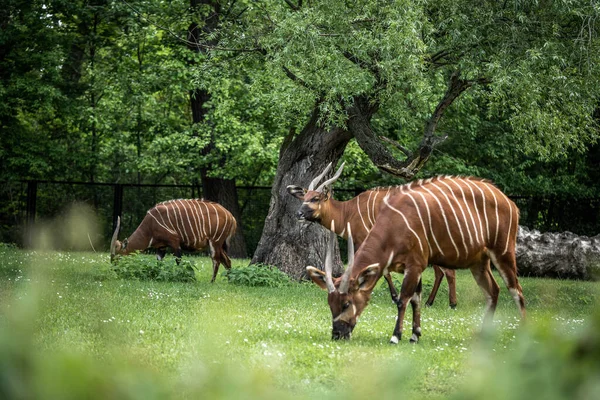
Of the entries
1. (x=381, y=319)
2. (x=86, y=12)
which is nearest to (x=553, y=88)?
(x=381, y=319)

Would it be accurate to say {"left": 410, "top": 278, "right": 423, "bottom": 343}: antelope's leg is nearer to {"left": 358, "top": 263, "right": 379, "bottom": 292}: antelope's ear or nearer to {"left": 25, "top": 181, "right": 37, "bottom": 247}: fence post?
{"left": 358, "top": 263, "right": 379, "bottom": 292}: antelope's ear

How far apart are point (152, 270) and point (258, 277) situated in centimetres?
173

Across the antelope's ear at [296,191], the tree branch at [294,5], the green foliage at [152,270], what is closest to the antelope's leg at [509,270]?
the antelope's ear at [296,191]

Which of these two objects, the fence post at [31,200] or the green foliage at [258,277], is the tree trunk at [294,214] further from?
the fence post at [31,200]

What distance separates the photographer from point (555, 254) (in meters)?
18.7

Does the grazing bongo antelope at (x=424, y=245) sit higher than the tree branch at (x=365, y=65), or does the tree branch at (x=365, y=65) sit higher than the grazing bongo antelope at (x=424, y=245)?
the tree branch at (x=365, y=65)

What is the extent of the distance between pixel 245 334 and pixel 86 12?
55.0 feet

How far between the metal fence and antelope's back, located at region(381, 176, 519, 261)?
44.6 ft

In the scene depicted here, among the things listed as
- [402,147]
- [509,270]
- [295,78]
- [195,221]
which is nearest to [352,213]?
[402,147]

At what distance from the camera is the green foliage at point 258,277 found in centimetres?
1396

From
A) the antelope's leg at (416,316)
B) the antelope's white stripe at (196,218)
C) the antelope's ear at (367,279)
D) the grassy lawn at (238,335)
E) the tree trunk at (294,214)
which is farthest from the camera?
the antelope's white stripe at (196,218)

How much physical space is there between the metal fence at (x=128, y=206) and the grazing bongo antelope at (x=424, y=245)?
44.8 feet

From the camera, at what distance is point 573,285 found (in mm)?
16578

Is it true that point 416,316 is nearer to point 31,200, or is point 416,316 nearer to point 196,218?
point 196,218
